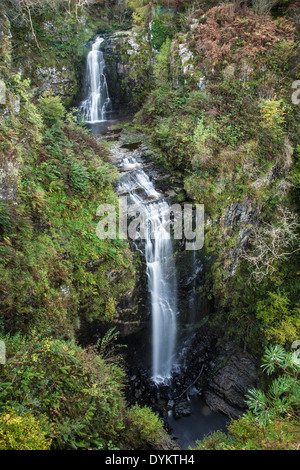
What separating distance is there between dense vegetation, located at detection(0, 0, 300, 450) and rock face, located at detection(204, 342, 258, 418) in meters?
0.63

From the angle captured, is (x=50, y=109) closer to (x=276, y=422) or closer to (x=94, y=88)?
(x=94, y=88)

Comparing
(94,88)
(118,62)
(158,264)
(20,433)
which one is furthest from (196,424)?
(118,62)

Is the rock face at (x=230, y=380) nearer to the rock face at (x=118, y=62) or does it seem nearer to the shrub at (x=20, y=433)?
the shrub at (x=20, y=433)

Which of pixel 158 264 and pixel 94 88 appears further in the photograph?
pixel 94 88

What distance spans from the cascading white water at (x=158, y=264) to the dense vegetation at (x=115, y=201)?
1191 millimetres

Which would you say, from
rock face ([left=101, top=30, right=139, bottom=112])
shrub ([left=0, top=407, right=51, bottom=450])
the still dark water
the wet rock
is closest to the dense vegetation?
shrub ([left=0, top=407, right=51, bottom=450])

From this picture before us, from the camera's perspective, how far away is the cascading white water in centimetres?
1070

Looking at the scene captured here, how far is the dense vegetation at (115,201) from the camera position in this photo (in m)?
5.55

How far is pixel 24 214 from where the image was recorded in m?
7.74

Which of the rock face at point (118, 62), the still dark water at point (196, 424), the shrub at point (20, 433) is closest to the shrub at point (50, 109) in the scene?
the rock face at point (118, 62)

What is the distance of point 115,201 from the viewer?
33.3 feet

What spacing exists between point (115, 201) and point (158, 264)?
3.02 metres

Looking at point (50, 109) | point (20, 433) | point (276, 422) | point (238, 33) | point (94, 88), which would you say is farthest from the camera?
point (94, 88)

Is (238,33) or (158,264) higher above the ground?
(238,33)
